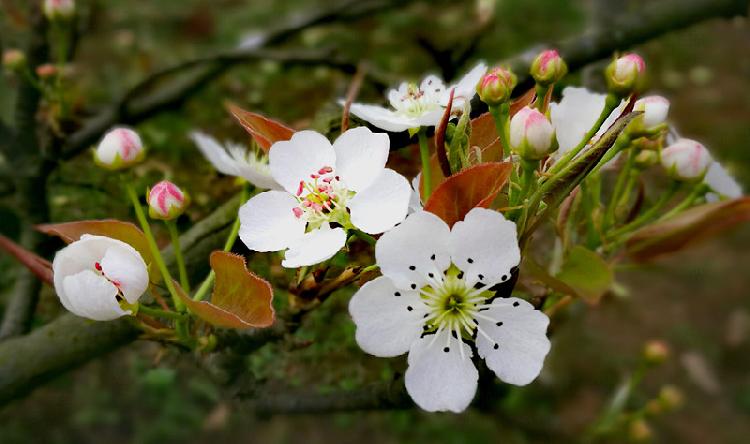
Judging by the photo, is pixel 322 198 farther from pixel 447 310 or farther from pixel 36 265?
pixel 36 265

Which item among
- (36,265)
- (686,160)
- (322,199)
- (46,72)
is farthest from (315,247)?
(46,72)

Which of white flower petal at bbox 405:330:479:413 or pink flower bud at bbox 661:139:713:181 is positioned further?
pink flower bud at bbox 661:139:713:181

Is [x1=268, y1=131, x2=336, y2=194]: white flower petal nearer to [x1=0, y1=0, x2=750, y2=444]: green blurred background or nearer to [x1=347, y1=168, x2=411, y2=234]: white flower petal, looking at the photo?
[x1=347, y1=168, x2=411, y2=234]: white flower petal

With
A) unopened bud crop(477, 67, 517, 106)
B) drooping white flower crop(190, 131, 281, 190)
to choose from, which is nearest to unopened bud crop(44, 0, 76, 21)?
drooping white flower crop(190, 131, 281, 190)

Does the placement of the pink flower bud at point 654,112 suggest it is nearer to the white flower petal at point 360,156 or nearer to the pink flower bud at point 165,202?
the white flower petal at point 360,156

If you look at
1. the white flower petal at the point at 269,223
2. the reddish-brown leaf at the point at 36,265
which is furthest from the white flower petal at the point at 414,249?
the reddish-brown leaf at the point at 36,265

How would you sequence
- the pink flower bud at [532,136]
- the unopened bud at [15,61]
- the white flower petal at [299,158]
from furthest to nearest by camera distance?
the unopened bud at [15,61] → the white flower petal at [299,158] → the pink flower bud at [532,136]
